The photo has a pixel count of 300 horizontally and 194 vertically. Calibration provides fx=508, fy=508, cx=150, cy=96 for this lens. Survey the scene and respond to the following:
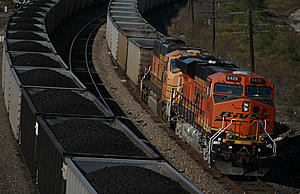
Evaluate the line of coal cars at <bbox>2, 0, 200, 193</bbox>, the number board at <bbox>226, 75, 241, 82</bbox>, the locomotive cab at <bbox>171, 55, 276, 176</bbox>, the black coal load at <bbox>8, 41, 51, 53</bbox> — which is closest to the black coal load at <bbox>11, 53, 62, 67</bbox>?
the line of coal cars at <bbox>2, 0, 200, 193</bbox>

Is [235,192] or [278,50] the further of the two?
[278,50]

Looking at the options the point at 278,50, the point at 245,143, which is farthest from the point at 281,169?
the point at 278,50

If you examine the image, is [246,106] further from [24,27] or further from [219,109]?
[24,27]

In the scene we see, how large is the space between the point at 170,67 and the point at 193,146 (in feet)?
13.8

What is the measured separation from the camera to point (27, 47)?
25.8 m

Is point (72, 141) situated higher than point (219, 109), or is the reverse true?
point (72, 141)

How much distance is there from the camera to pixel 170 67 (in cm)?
2273

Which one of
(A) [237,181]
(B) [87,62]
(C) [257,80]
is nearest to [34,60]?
(C) [257,80]

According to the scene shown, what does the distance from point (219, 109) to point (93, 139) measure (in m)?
6.98

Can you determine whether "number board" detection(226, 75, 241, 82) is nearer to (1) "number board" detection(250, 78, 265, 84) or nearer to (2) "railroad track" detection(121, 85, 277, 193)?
(1) "number board" detection(250, 78, 265, 84)

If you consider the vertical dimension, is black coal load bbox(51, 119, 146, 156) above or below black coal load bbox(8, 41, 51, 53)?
above

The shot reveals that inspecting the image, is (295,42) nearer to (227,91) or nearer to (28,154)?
(227,91)

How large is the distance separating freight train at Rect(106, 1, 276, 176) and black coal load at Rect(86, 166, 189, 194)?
7725 millimetres

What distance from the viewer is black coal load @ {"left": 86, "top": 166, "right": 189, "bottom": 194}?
945 centimetres
